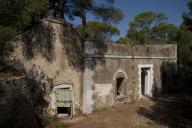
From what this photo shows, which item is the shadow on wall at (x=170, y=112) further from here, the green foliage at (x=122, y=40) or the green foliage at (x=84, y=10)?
the green foliage at (x=122, y=40)

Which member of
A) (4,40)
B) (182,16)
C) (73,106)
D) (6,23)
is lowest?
(73,106)

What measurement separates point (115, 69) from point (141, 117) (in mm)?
3478

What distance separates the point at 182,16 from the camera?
67.7 feet

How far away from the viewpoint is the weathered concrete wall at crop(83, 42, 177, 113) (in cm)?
1532

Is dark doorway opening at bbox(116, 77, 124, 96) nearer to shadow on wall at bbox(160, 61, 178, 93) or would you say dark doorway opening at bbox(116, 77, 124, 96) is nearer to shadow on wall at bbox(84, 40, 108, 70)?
shadow on wall at bbox(84, 40, 108, 70)

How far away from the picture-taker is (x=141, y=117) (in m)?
15.1

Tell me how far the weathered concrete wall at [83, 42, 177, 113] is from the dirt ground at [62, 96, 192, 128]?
0.66 m

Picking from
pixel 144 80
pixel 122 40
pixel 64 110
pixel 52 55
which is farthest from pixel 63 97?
pixel 122 40

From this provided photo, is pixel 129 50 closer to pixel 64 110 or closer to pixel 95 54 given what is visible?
pixel 95 54

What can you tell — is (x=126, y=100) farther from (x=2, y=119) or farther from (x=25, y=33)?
(x=2, y=119)

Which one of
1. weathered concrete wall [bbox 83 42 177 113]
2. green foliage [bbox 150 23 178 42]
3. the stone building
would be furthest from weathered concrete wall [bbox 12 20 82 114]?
green foliage [bbox 150 23 178 42]

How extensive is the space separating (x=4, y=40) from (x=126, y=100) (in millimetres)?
11039

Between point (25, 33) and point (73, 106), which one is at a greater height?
point (25, 33)

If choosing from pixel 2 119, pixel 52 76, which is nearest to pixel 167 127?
pixel 52 76
